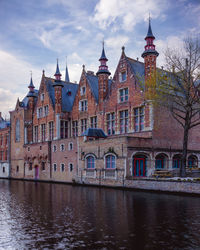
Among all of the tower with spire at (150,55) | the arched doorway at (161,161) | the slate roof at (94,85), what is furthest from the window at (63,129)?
the tower with spire at (150,55)

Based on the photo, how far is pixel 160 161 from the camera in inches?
1233

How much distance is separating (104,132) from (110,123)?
4.49 ft

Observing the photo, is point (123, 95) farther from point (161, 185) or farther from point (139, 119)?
point (161, 185)

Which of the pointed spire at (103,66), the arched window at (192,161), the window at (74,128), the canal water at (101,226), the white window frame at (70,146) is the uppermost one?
the pointed spire at (103,66)

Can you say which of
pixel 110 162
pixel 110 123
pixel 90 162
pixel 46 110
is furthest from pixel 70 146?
pixel 46 110

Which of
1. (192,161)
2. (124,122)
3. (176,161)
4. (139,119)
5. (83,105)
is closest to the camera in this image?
(139,119)

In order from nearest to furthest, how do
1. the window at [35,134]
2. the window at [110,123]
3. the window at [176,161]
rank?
1. the window at [176,161]
2. the window at [110,123]
3. the window at [35,134]

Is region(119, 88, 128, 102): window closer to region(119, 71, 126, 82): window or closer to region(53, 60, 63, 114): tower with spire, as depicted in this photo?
region(119, 71, 126, 82): window

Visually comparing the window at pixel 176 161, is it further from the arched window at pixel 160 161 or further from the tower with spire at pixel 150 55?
the tower with spire at pixel 150 55

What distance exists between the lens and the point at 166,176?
2681 cm

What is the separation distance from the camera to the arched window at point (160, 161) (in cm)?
3096

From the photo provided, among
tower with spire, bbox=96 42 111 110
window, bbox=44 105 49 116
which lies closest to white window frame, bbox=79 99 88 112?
tower with spire, bbox=96 42 111 110

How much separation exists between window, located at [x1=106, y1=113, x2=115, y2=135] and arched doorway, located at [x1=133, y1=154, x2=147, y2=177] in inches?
255

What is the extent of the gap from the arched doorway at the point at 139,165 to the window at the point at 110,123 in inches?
255
